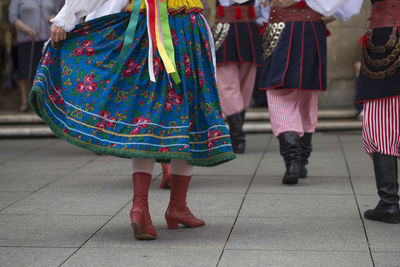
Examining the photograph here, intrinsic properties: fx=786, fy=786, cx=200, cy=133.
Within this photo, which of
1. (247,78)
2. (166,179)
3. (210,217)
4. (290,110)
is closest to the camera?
(210,217)

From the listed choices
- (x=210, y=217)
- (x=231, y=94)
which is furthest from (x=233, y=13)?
(x=210, y=217)

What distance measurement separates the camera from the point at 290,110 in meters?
6.00

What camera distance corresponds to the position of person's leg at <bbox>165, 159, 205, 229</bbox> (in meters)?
4.34

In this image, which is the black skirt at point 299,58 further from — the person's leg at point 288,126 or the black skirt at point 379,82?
the black skirt at point 379,82

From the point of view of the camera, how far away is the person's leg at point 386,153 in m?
4.54

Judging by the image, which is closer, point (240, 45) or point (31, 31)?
point (240, 45)

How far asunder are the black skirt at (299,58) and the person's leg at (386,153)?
1.35 metres

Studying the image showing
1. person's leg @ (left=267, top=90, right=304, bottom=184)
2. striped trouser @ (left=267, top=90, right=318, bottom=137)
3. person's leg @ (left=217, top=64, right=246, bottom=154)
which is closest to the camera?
person's leg @ (left=267, top=90, right=304, bottom=184)

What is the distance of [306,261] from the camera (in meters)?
3.68

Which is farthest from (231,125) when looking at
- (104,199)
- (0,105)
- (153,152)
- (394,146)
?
(0,105)

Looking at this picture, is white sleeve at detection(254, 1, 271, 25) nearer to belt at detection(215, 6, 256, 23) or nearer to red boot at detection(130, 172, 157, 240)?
belt at detection(215, 6, 256, 23)

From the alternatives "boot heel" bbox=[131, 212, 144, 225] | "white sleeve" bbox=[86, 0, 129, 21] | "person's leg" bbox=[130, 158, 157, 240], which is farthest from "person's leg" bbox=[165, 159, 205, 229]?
"white sleeve" bbox=[86, 0, 129, 21]

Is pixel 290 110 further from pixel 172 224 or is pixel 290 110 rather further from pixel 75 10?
pixel 75 10

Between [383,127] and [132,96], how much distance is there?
5.00ft
